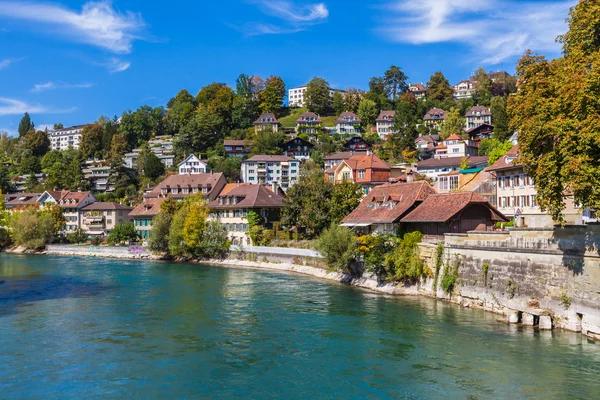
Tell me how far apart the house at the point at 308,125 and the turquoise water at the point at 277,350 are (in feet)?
309

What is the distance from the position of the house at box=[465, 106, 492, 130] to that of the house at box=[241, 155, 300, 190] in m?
44.4

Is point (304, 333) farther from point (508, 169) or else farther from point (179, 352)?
point (508, 169)

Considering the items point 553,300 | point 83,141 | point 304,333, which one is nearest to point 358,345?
point 304,333

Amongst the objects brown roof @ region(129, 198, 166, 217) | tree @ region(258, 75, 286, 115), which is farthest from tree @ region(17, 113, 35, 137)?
brown roof @ region(129, 198, 166, 217)

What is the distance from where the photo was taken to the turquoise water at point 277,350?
64.8 feet

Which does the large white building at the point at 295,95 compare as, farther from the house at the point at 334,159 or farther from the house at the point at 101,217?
the house at the point at 101,217

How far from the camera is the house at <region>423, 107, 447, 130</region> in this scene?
128 meters

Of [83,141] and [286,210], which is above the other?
[83,141]

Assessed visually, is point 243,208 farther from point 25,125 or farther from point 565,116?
point 25,125

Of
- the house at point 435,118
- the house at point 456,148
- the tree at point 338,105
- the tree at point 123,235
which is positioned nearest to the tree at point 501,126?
the house at point 456,148

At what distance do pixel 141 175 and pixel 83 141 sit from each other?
34151mm

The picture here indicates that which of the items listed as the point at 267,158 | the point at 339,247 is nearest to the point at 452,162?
the point at 267,158

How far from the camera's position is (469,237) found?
3450 centimetres

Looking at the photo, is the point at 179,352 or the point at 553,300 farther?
the point at 553,300
